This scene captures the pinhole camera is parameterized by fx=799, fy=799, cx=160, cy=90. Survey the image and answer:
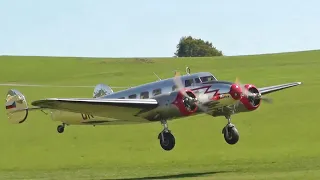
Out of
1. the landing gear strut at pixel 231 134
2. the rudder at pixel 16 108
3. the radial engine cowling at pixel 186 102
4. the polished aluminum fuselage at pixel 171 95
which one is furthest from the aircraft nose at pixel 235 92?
the rudder at pixel 16 108

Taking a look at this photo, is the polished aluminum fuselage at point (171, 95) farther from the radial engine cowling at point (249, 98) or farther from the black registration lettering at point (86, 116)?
the black registration lettering at point (86, 116)

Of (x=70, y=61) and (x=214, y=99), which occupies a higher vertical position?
(x=70, y=61)

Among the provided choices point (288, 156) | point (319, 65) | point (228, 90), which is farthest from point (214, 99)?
point (319, 65)

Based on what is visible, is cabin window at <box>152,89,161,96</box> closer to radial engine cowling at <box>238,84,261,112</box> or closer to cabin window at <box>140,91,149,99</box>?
cabin window at <box>140,91,149,99</box>

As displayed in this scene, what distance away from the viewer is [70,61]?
106 m

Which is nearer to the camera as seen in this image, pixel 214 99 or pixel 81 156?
pixel 214 99

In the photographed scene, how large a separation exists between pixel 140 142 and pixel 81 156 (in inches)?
180

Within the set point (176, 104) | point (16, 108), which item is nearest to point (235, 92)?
point (176, 104)

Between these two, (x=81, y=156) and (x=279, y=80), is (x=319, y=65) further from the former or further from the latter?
(x=81, y=156)

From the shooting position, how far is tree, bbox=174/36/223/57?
16877 centimetres

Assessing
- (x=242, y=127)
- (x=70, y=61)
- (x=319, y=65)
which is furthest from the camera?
(x=70, y=61)

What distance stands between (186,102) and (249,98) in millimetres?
3084

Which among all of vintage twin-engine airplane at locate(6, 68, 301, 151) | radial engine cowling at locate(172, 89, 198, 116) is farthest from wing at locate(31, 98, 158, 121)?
radial engine cowling at locate(172, 89, 198, 116)

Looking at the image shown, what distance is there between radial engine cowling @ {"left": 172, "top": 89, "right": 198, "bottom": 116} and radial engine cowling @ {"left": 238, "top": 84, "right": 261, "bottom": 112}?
2.32 meters
